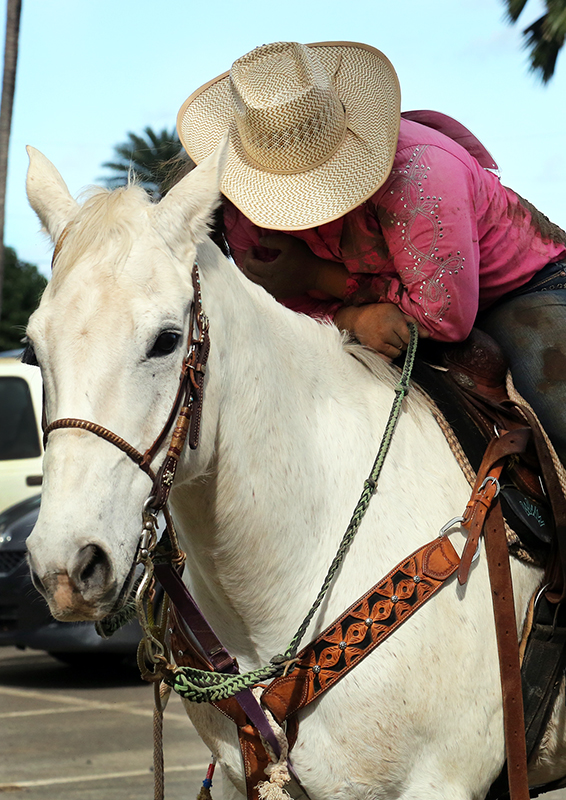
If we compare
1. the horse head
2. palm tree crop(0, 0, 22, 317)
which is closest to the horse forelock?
the horse head

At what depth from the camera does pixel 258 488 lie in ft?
7.23

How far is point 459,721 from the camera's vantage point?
7.23 ft

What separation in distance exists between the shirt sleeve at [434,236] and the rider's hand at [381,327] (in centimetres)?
5

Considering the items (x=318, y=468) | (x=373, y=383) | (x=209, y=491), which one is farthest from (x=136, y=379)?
(x=373, y=383)

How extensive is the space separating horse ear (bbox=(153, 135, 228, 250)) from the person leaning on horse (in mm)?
455

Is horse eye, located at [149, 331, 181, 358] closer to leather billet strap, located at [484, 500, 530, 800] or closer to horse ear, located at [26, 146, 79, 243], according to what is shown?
horse ear, located at [26, 146, 79, 243]

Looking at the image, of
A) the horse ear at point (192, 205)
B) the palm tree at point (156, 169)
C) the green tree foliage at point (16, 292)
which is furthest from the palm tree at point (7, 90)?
the green tree foliage at point (16, 292)

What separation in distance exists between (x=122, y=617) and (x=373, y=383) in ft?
3.15

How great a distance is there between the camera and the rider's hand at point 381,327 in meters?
2.56

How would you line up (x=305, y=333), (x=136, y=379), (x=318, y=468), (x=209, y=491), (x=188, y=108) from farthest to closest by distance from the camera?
(x=188, y=108) → (x=305, y=333) → (x=318, y=468) → (x=209, y=491) → (x=136, y=379)

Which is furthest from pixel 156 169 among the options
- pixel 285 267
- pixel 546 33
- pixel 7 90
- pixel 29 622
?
pixel 546 33

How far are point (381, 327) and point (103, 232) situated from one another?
3.20 ft

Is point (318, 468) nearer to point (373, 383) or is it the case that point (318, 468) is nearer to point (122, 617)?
point (373, 383)

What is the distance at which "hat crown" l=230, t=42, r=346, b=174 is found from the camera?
2559 millimetres
